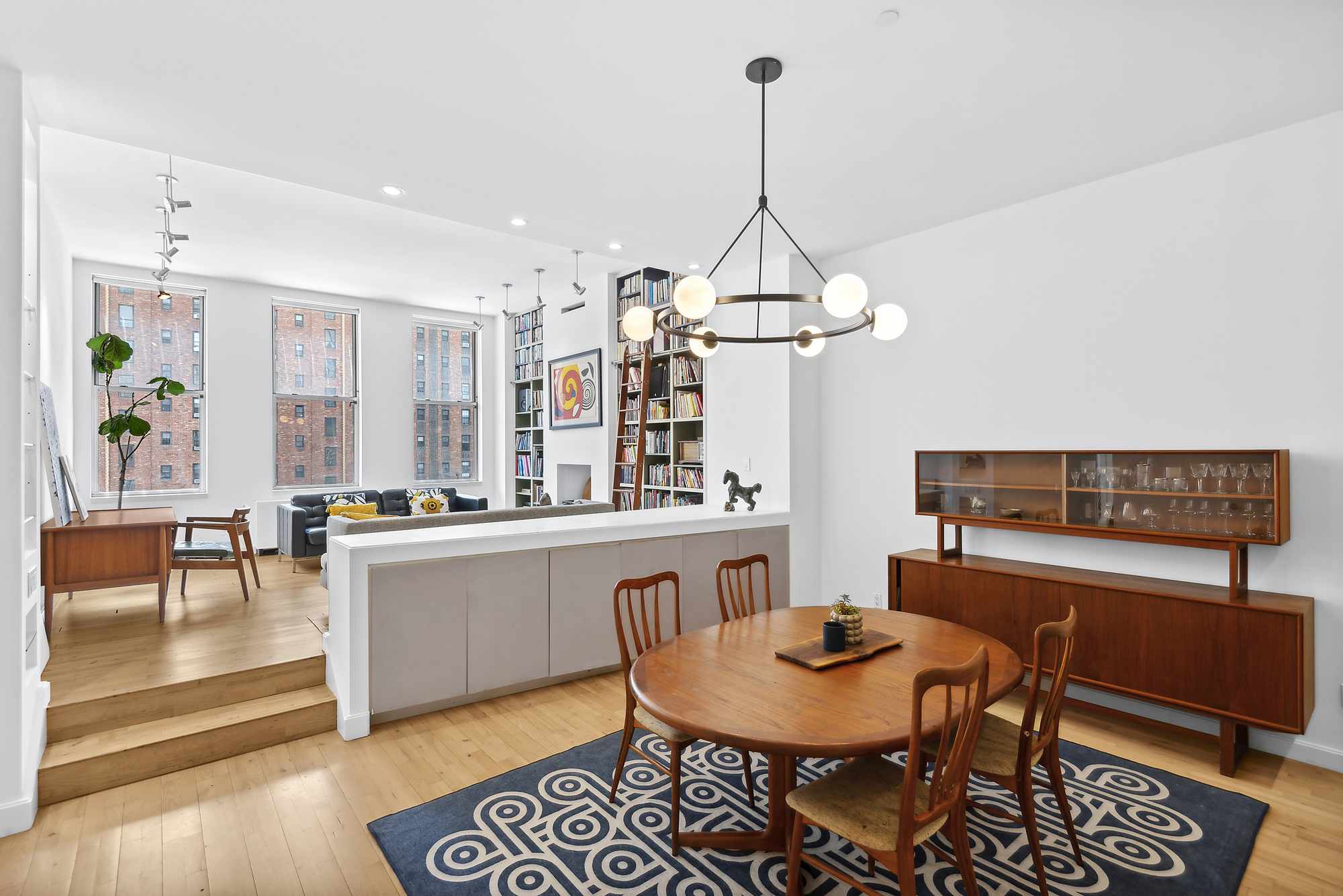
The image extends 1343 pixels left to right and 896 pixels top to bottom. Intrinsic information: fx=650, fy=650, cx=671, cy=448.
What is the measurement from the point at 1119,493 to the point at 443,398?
754 centimetres

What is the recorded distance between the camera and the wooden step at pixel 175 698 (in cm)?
287

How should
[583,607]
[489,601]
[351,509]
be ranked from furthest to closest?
1. [351,509]
2. [583,607]
3. [489,601]

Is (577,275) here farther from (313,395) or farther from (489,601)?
(489,601)

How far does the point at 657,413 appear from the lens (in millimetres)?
6016

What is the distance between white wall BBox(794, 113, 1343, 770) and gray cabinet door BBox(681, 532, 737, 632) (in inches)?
39.3

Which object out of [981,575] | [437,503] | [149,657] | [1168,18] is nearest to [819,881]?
[981,575]

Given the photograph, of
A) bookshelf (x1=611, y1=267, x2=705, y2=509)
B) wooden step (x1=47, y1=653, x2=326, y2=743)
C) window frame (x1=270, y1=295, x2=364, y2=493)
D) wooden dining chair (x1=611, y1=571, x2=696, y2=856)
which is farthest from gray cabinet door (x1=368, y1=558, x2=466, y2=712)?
window frame (x1=270, y1=295, x2=364, y2=493)

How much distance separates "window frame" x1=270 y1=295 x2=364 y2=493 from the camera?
728cm

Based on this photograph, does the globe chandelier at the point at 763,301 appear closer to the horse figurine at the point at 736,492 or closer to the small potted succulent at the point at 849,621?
the small potted succulent at the point at 849,621

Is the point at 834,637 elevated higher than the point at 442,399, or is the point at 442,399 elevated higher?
the point at 442,399

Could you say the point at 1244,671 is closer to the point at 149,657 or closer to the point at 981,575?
the point at 981,575

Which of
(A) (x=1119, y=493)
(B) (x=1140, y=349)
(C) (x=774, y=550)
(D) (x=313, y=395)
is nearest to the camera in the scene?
(A) (x=1119, y=493)

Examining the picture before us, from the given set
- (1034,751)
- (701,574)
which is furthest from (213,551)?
(1034,751)

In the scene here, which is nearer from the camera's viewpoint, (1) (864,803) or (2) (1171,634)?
(1) (864,803)
